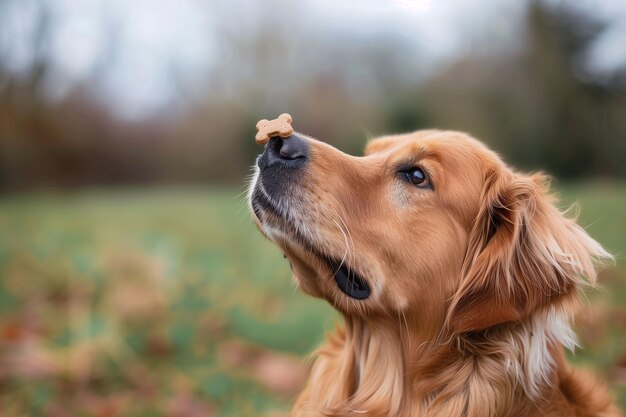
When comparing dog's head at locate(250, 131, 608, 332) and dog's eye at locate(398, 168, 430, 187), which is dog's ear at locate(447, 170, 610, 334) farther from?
dog's eye at locate(398, 168, 430, 187)

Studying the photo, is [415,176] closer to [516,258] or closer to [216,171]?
[516,258]

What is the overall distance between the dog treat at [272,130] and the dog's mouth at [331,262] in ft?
0.76

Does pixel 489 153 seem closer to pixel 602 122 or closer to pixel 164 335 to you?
pixel 164 335

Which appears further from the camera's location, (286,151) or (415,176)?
(415,176)

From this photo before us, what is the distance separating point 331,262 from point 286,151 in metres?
0.49

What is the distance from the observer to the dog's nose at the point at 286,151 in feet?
8.25

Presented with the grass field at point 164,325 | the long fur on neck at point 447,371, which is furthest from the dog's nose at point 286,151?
the grass field at point 164,325

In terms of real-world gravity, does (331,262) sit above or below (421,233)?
below

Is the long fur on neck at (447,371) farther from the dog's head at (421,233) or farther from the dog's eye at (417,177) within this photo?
the dog's eye at (417,177)

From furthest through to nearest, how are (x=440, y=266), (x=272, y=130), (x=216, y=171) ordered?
(x=216, y=171) → (x=440, y=266) → (x=272, y=130)

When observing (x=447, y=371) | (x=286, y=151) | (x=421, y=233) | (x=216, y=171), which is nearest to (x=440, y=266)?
(x=421, y=233)

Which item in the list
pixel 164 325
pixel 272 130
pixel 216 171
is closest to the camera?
pixel 272 130

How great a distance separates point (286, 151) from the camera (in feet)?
8.24

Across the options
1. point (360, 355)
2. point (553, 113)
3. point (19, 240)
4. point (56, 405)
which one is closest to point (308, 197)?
point (360, 355)
